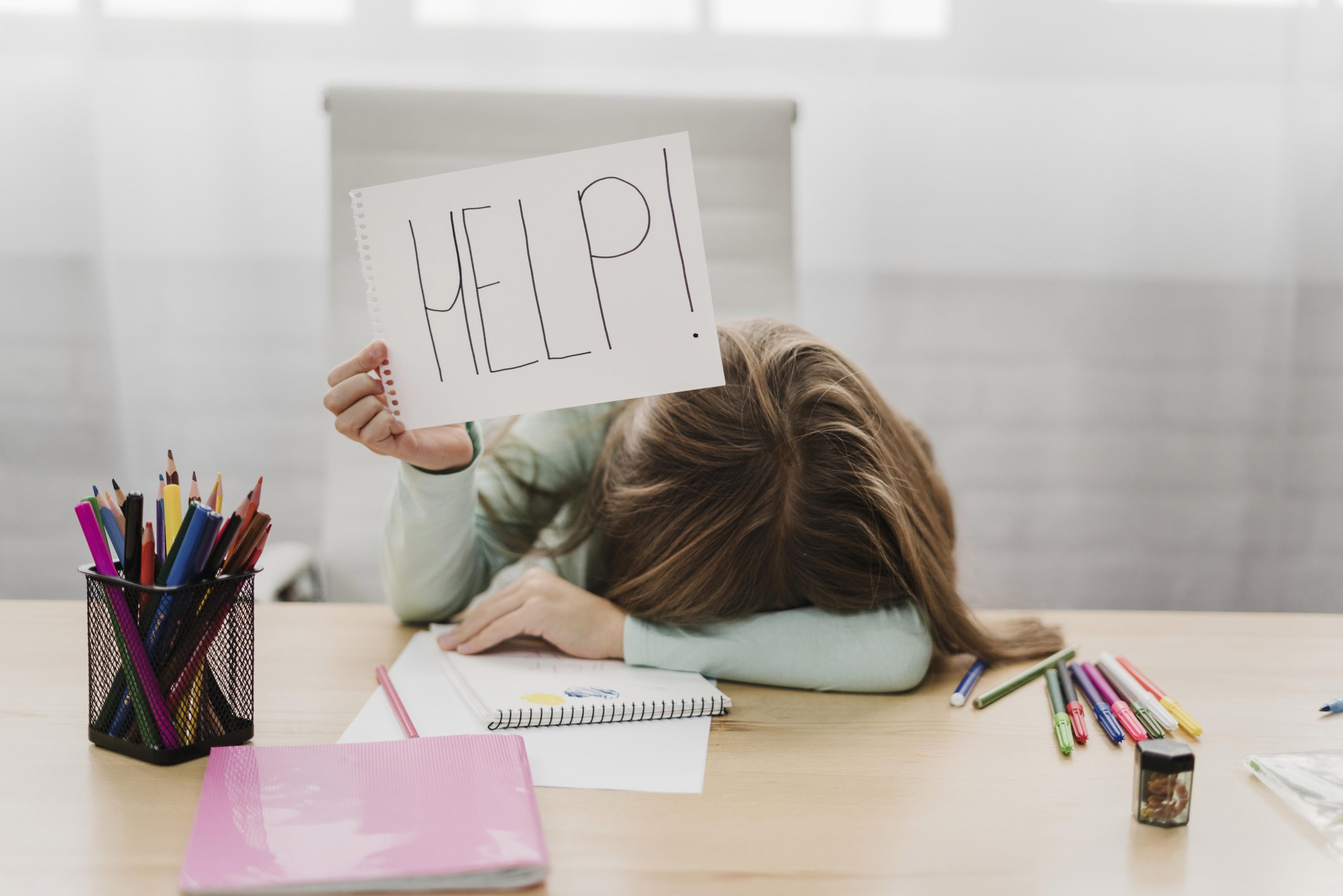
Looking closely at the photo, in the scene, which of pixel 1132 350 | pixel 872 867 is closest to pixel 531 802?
pixel 872 867

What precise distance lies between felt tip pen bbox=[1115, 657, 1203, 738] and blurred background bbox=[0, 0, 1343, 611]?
0.75 metres

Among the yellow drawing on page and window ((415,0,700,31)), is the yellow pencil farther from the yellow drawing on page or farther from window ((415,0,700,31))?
window ((415,0,700,31))

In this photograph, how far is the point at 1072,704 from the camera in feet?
2.01

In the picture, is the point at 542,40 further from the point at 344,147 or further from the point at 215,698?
the point at 215,698

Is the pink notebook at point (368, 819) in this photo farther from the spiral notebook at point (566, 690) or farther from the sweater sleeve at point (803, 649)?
the sweater sleeve at point (803, 649)

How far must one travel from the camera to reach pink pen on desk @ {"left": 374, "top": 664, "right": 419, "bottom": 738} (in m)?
0.55

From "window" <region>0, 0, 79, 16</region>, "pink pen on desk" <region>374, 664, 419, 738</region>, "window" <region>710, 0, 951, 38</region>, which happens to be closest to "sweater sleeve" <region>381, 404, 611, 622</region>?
"pink pen on desk" <region>374, 664, 419, 738</region>

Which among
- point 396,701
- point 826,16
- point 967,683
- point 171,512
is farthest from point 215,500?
point 826,16

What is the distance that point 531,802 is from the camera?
1.50 ft

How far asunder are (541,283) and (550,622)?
249mm

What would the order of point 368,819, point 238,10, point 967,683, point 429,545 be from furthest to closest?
point 238,10
point 429,545
point 967,683
point 368,819

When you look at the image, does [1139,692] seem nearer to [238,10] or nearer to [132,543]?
[132,543]

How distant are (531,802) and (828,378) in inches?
15.1

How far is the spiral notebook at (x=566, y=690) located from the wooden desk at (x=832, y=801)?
3cm
